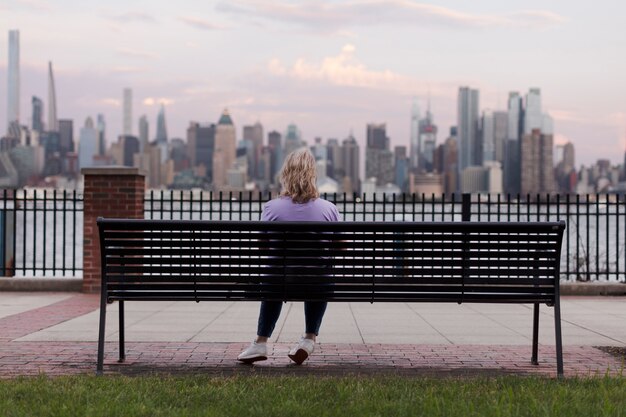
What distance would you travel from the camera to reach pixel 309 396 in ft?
16.4

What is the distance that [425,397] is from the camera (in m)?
4.89

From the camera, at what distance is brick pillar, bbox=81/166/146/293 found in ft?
39.7

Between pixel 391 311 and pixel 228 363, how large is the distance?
173 inches

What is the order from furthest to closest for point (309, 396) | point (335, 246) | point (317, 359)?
point (317, 359) → point (335, 246) → point (309, 396)

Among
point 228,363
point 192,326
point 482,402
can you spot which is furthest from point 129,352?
point 482,402

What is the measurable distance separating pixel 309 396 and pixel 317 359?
1635mm

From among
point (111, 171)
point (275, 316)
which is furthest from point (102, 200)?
point (275, 316)

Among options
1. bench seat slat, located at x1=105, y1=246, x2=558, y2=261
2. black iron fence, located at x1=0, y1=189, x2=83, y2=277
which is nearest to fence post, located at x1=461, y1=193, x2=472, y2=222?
black iron fence, located at x1=0, y1=189, x2=83, y2=277

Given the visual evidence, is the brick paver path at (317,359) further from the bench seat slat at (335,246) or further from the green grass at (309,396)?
the bench seat slat at (335,246)

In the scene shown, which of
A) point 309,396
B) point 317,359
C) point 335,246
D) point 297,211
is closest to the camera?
point 309,396

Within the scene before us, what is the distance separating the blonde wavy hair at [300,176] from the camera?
6.34 metres

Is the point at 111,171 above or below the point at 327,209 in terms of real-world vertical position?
above

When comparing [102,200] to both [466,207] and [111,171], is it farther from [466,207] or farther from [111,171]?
[466,207]

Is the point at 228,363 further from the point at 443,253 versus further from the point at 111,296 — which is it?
the point at 443,253
